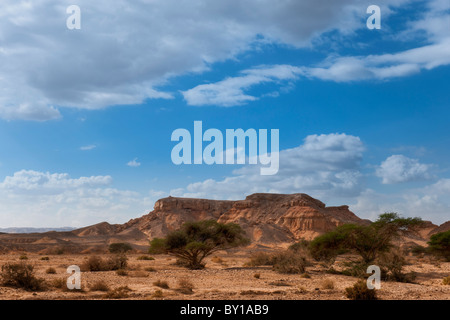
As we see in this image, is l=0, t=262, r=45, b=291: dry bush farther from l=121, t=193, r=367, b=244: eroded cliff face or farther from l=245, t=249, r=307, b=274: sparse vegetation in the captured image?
l=121, t=193, r=367, b=244: eroded cliff face

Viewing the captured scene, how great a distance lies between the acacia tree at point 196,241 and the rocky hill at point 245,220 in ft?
169

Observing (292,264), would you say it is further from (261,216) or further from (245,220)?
(261,216)

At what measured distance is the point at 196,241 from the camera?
3128 centimetres

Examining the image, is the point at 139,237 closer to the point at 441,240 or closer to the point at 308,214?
the point at 308,214

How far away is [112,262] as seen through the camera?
90.1ft

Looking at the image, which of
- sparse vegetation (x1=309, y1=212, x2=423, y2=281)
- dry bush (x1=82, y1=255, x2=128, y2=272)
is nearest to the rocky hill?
sparse vegetation (x1=309, y1=212, x2=423, y2=281)

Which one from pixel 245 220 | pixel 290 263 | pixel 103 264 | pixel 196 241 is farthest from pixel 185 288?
pixel 245 220

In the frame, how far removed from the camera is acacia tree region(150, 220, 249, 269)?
30672 mm

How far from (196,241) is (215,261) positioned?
32.6 feet

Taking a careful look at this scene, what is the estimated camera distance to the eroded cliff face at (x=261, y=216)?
3760 inches

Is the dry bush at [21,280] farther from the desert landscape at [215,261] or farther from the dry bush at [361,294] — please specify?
the dry bush at [361,294]
